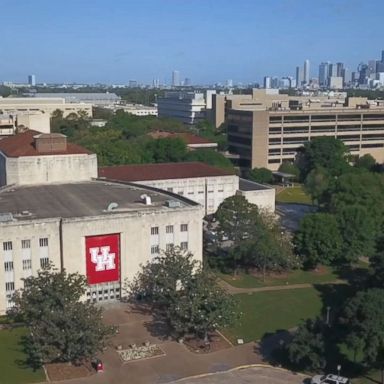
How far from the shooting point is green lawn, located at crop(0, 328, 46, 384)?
3125cm

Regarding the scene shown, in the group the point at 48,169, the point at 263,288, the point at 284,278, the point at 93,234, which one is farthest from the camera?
the point at 48,169

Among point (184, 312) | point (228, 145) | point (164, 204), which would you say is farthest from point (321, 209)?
point (228, 145)

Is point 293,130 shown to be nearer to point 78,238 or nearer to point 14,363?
point 78,238

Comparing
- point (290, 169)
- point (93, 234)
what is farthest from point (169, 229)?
point (290, 169)

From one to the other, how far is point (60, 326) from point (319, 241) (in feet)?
82.0

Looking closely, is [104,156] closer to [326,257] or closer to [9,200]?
[9,200]

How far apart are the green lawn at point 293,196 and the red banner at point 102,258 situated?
4144 centimetres

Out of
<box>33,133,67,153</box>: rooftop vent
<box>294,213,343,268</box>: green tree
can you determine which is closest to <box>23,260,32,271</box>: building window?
<box>33,133,67,153</box>: rooftop vent

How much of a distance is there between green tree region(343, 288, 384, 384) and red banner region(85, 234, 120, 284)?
1703 cm

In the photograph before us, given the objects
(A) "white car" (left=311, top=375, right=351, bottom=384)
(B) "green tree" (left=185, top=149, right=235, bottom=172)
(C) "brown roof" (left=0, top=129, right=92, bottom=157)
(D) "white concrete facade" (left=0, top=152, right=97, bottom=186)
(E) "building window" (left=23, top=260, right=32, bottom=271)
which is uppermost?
(C) "brown roof" (left=0, top=129, right=92, bottom=157)

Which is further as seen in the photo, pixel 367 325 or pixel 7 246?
pixel 7 246

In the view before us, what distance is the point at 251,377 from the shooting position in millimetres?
31609

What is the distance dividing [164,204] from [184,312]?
13.3 meters

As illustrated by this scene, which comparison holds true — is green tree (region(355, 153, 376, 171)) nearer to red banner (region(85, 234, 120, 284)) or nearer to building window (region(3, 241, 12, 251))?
red banner (region(85, 234, 120, 284))
